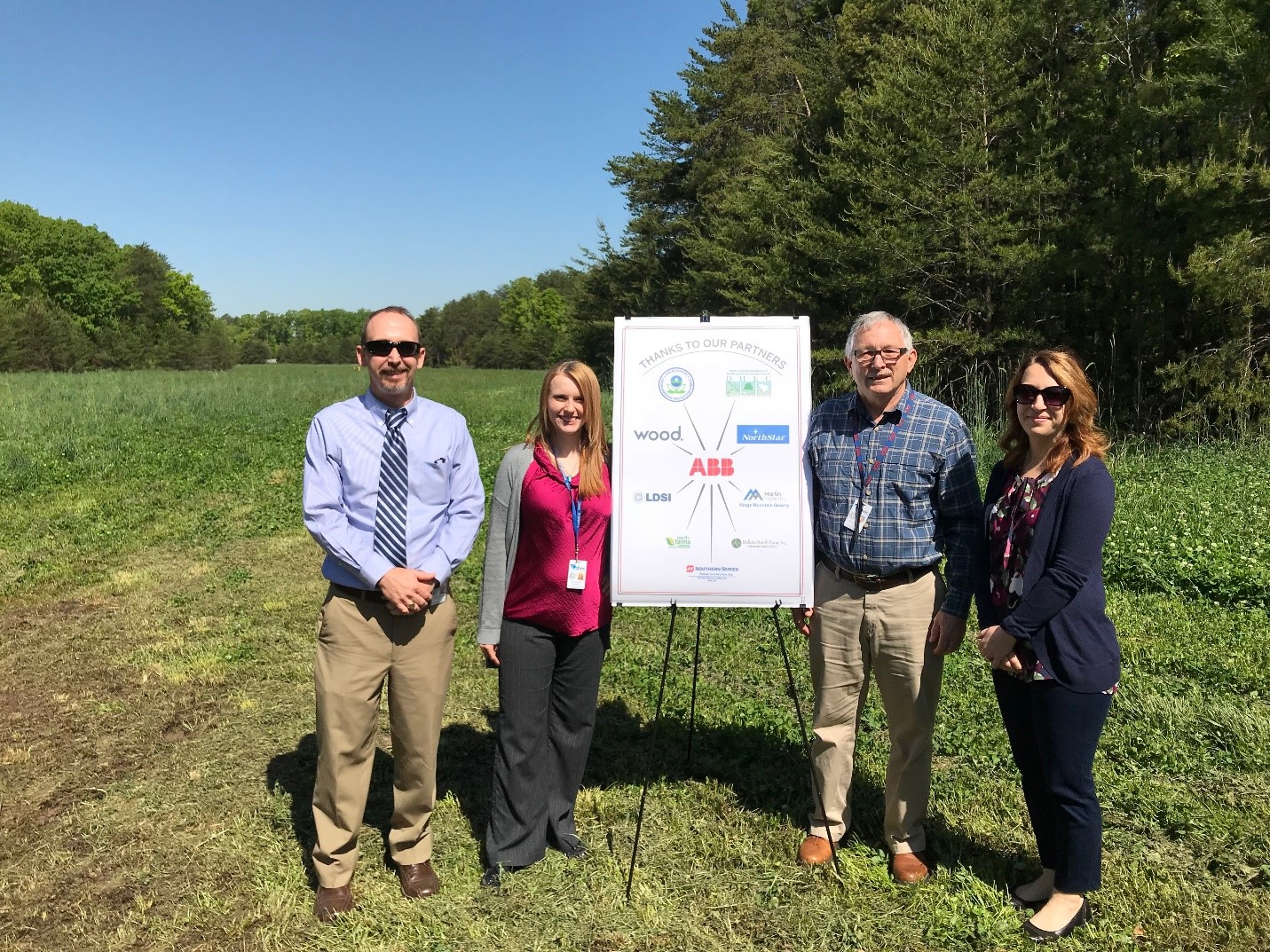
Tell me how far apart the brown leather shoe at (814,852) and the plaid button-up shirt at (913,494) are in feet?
4.11

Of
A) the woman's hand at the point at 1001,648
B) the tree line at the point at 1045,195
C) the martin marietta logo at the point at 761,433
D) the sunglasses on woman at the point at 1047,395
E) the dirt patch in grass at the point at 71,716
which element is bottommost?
the dirt patch in grass at the point at 71,716

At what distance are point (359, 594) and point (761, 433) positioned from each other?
68.3 inches

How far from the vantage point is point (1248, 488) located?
9555mm

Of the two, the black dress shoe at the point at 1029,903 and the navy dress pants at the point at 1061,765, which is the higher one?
the navy dress pants at the point at 1061,765

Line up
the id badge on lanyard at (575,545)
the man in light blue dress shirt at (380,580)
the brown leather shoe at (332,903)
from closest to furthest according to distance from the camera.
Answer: the man in light blue dress shirt at (380,580)
the brown leather shoe at (332,903)
the id badge on lanyard at (575,545)

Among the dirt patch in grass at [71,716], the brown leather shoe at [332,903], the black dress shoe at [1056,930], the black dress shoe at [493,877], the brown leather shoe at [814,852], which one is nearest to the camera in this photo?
the black dress shoe at [1056,930]

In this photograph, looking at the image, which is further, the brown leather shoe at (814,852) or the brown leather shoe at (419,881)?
the brown leather shoe at (814,852)

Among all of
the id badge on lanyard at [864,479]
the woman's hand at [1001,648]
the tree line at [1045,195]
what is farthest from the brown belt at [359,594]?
the tree line at [1045,195]

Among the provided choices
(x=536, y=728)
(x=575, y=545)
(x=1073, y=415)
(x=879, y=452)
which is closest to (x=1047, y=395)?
(x=1073, y=415)

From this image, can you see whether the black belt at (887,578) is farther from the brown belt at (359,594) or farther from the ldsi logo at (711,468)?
the brown belt at (359,594)

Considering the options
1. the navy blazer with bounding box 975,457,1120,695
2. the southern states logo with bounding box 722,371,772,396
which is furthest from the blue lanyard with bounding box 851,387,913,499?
the navy blazer with bounding box 975,457,1120,695

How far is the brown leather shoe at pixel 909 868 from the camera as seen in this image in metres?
3.57

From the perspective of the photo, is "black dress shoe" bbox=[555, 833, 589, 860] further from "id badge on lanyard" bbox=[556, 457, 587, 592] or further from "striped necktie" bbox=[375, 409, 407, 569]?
"striped necktie" bbox=[375, 409, 407, 569]

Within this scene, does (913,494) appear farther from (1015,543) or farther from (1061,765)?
(1061,765)
